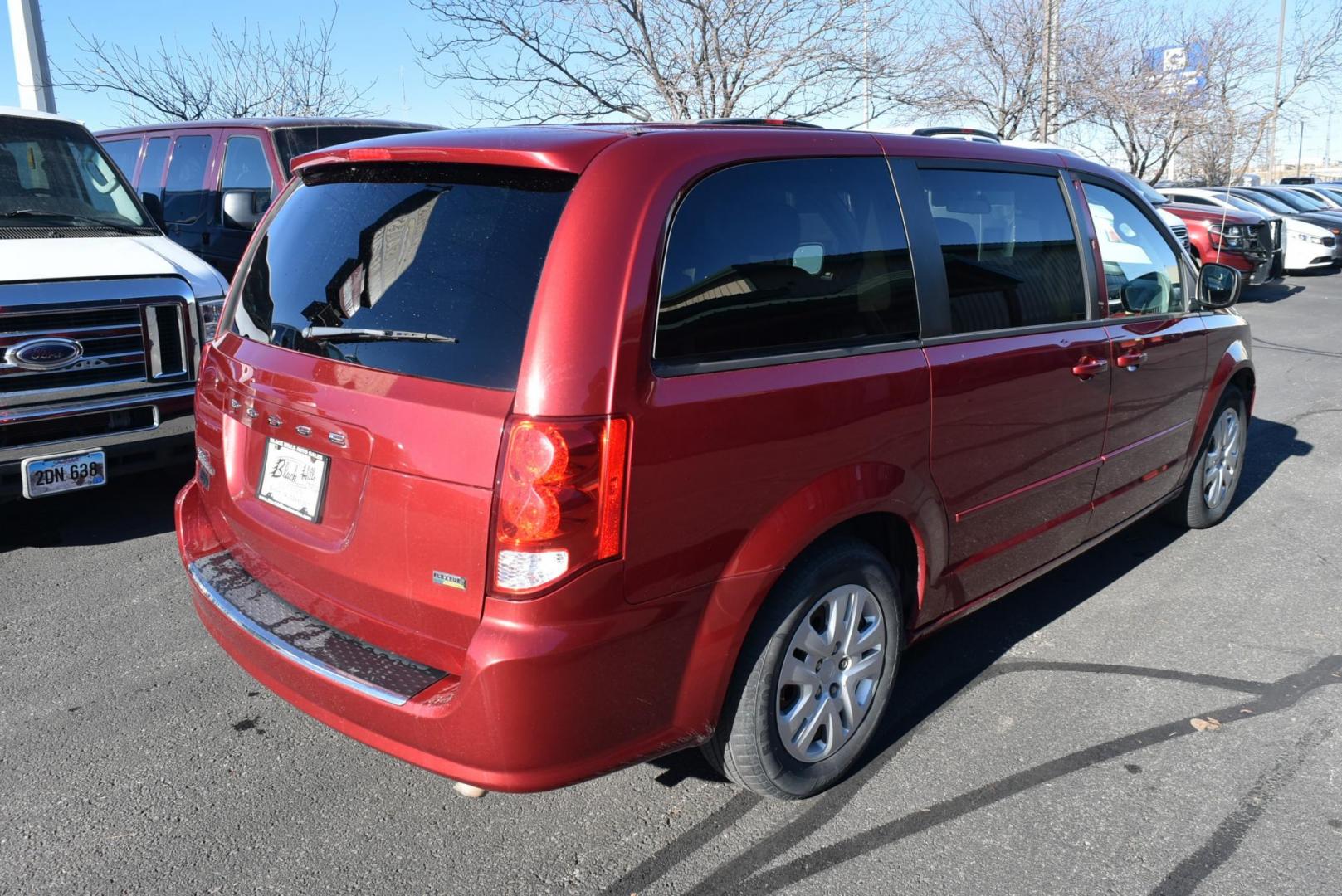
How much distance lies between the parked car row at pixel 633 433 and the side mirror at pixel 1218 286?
1311mm

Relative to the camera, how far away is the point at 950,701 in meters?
3.62

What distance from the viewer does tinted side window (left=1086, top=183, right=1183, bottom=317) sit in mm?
4160

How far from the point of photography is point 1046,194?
3.89 meters

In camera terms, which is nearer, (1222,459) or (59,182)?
(1222,459)


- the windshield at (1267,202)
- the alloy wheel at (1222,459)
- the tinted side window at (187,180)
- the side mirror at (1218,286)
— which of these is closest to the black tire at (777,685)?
the side mirror at (1218,286)

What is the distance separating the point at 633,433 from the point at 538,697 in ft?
2.02

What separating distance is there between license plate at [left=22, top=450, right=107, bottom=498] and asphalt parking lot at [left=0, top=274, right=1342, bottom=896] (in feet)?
1.34

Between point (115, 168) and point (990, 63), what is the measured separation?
20408 mm

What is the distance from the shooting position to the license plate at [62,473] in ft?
14.9

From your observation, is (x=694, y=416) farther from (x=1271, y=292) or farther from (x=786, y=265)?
(x=1271, y=292)

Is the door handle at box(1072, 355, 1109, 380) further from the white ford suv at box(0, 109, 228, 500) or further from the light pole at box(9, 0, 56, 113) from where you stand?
the light pole at box(9, 0, 56, 113)

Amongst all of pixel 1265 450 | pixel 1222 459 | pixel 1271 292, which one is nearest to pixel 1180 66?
pixel 1271 292

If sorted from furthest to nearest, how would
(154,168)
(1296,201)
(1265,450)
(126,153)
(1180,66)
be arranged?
(1180,66) → (1296,201) → (126,153) → (154,168) → (1265,450)

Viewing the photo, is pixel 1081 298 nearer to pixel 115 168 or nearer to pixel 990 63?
pixel 115 168
